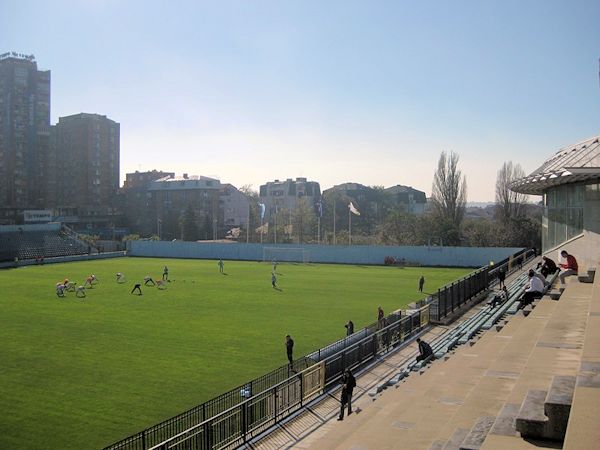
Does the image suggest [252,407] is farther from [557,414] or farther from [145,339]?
[145,339]

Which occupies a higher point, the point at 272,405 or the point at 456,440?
the point at 456,440

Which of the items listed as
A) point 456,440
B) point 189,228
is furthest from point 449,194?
point 456,440

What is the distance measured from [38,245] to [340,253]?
128 feet

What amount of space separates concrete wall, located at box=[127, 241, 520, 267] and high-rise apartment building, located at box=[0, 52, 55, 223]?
42.0m

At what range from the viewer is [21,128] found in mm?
105625

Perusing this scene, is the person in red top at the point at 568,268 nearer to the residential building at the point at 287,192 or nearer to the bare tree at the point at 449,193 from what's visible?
the bare tree at the point at 449,193

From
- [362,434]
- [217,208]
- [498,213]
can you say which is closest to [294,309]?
[362,434]

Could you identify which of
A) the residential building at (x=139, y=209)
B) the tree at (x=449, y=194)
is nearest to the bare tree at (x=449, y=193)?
the tree at (x=449, y=194)

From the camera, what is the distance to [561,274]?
838 inches

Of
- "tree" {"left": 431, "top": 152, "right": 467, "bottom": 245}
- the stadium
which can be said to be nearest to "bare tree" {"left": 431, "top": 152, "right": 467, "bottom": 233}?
"tree" {"left": 431, "top": 152, "right": 467, "bottom": 245}

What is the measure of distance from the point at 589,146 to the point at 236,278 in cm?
3045

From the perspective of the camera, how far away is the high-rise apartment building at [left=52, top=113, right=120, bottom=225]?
11731cm

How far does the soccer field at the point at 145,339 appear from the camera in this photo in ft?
49.0

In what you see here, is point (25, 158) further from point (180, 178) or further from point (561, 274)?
point (561, 274)
